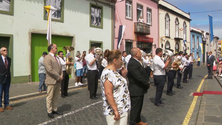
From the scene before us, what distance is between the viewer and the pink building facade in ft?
58.7

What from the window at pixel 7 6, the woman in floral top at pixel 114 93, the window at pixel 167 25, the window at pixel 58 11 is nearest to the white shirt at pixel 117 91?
the woman in floral top at pixel 114 93

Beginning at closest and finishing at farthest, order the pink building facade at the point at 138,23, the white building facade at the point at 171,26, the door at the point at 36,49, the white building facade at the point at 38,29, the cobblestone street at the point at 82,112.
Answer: the cobblestone street at the point at 82,112, the white building facade at the point at 38,29, the door at the point at 36,49, the pink building facade at the point at 138,23, the white building facade at the point at 171,26

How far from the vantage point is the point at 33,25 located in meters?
11.2

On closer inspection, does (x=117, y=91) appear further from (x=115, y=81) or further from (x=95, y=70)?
(x=95, y=70)

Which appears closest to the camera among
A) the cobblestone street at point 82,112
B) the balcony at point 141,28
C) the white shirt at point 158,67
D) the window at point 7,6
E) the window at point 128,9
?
the cobblestone street at point 82,112

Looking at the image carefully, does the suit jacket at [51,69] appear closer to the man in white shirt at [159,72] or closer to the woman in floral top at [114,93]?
the woman in floral top at [114,93]

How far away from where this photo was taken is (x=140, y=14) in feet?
69.2

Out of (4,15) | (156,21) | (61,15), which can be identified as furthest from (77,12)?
(156,21)

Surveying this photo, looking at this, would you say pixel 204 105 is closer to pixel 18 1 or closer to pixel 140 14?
pixel 18 1

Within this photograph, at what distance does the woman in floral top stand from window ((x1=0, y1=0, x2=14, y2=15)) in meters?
9.43

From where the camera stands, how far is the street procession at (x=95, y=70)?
4156mm

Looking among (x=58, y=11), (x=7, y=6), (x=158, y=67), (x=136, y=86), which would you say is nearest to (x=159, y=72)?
(x=158, y=67)

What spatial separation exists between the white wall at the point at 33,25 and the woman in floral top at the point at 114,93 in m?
9.14

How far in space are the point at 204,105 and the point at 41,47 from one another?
9.43 m
